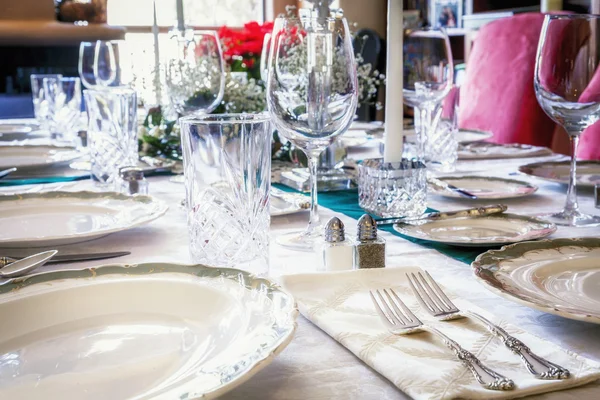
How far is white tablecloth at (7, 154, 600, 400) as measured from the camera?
1.50ft

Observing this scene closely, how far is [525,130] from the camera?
90.6 inches

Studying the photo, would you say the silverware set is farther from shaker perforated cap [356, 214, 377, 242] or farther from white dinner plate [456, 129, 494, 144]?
white dinner plate [456, 129, 494, 144]

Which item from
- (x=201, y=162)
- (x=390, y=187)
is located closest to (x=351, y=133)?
(x=390, y=187)

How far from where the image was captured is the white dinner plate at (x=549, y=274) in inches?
22.1

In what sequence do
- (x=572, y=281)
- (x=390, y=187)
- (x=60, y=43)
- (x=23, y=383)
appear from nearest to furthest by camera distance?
(x=23, y=383) < (x=572, y=281) < (x=390, y=187) < (x=60, y=43)

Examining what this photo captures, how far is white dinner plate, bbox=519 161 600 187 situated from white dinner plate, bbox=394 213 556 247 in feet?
0.91

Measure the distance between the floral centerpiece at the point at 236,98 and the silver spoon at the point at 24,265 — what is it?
0.70m

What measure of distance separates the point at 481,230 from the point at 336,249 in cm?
25

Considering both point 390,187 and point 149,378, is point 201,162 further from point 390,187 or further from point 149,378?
point 390,187

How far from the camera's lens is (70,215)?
3.14 ft

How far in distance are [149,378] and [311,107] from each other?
0.45 metres

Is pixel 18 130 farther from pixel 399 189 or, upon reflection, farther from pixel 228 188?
pixel 228 188

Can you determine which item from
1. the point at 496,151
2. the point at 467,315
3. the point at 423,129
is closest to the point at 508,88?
the point at 496,151

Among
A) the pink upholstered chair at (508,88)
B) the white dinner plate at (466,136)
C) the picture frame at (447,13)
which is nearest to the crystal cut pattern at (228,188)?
the white dinner plate at (466,136)
